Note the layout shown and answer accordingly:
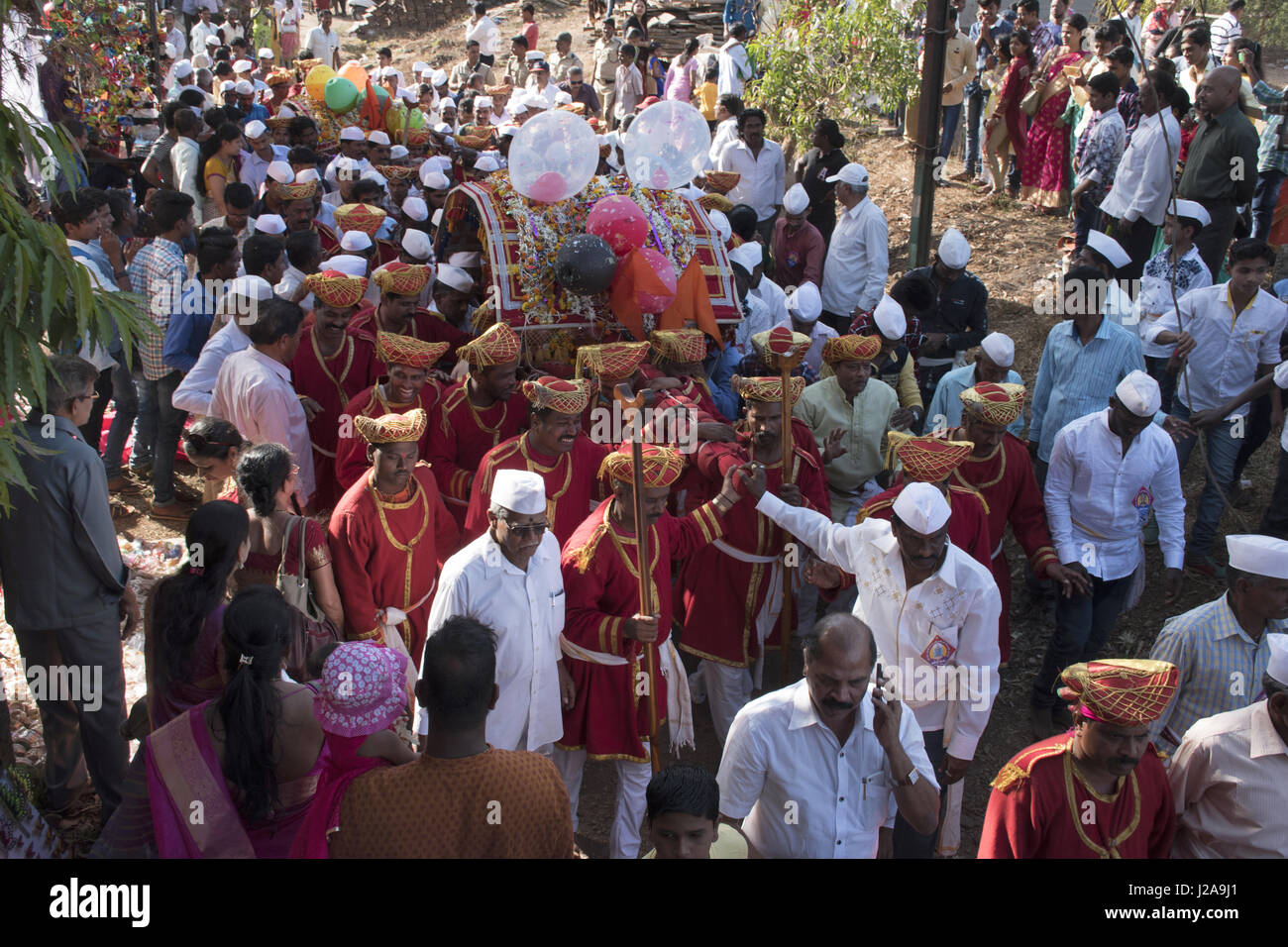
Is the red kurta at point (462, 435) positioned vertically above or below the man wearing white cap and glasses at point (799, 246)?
below

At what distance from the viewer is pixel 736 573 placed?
547 centimetres

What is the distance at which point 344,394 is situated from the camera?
21.2 ft

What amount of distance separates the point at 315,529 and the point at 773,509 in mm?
2006

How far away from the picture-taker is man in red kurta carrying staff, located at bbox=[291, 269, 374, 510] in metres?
6.39

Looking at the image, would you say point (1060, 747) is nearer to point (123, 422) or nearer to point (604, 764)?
point (604, 764)

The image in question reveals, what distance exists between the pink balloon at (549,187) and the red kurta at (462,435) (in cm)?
162

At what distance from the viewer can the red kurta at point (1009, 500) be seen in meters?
5.45

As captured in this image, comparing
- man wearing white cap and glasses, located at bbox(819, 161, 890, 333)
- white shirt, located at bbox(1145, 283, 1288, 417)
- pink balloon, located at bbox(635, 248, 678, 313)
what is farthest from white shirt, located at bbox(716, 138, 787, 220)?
white shirt, located at bbox(1145, 283, 1288, 417)

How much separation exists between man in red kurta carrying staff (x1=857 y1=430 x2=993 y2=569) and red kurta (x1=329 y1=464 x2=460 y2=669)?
1.93 meters

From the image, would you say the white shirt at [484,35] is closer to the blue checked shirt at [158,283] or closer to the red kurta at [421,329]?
the blue checked shirt at [158,283]

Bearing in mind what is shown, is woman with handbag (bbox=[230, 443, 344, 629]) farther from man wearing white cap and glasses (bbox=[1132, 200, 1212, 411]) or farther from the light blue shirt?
man wearing white cap and glasses (bbox=[1132, 200, 1212, 411])

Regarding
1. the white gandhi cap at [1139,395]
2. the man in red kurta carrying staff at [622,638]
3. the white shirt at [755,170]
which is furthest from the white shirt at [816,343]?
the white shirt at [755,170]

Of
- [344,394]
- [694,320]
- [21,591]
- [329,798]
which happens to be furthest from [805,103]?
[329,798]

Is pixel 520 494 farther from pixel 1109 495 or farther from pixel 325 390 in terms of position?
pixel 1109 495
